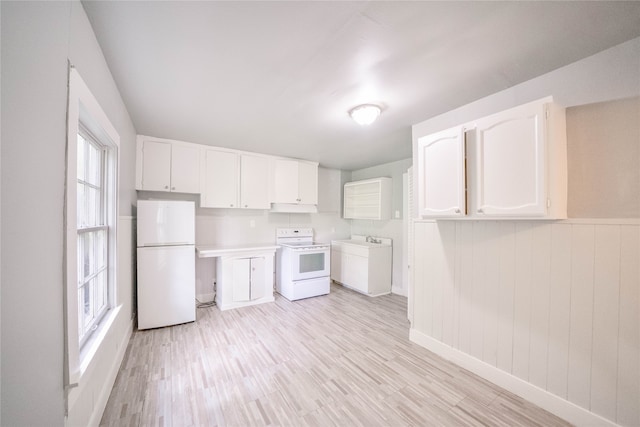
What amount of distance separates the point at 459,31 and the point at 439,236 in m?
1.63

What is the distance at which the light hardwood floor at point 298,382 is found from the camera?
154 centimetres

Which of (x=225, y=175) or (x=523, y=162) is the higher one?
(x=225, y=175)

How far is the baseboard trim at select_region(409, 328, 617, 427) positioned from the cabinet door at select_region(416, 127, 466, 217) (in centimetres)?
128

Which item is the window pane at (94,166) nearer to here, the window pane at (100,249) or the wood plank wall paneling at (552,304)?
the window pane at (100,249)

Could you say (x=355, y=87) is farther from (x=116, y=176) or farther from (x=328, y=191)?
(x=328, y=191)

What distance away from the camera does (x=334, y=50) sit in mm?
1423

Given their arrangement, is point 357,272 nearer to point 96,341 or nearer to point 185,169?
point 185,169

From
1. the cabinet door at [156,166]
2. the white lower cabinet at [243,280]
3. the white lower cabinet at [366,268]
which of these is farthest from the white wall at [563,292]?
the cabinet door at [156,166]

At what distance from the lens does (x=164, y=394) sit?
1725mm

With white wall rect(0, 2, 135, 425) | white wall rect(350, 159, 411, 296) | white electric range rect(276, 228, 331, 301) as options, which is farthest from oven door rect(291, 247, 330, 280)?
white wall rect(0, 2, 135, 425)

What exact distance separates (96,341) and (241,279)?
196 centimetres

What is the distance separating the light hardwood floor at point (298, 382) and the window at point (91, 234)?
649 mm

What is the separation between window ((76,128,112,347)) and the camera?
1492mm

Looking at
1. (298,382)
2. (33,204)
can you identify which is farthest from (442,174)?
(33,204)
